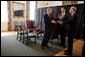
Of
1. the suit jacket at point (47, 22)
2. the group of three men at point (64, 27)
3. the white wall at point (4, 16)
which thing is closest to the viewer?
the group of three men at point (64, 27)

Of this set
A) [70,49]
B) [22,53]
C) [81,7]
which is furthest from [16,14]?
[70,49]

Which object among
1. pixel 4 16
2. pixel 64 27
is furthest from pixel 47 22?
pixel 4 16

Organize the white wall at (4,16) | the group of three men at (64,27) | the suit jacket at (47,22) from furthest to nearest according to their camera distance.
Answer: the white wall at (4,16) → the suit jacket at (47,22) → the group of three men at (64,27)

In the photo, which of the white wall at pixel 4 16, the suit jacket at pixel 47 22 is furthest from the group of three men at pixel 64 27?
the white wall at pixel 4 16

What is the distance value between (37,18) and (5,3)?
2244 millimetres

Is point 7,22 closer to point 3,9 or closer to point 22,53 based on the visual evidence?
point 3,9

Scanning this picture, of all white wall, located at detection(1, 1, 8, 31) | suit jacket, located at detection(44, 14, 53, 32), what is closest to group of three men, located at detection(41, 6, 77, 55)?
suit jacket, located at detection(44, 14, 53, 32)

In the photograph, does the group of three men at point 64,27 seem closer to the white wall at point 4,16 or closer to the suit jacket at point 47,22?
the suit jacket at point 47,22

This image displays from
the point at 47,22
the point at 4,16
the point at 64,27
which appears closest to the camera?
the point at 47,22

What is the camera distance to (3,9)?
28.7ft

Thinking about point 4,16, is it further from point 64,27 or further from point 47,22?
point 64,27

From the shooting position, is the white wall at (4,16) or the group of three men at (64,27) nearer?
the group of three men at (64,27)

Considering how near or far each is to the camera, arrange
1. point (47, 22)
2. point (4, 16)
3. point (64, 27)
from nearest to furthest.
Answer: point (47, 22)
point (64, 27)
point (4, 16)

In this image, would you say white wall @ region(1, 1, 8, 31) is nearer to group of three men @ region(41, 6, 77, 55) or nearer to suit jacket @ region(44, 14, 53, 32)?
group of three men @ region(41, 6, 77, 55)
